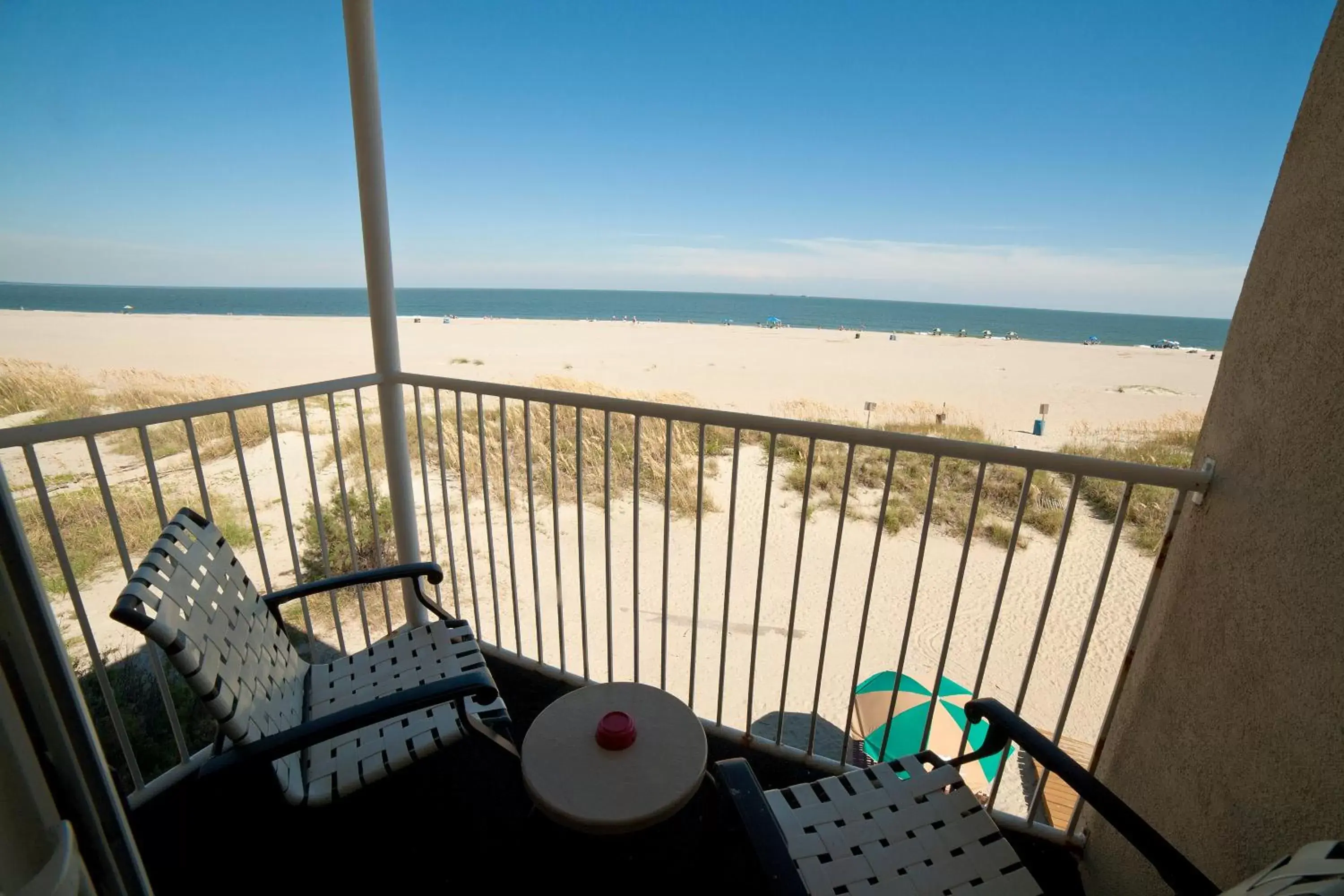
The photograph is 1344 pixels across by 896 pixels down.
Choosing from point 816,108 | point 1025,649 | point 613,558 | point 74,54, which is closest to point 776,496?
point 613,558

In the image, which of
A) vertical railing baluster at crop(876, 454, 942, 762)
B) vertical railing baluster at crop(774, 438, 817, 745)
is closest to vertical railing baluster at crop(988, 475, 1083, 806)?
vertical railing baluster at crop(876, 454, 942, 762)

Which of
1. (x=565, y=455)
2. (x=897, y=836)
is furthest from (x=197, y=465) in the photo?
(x=565, y=455)

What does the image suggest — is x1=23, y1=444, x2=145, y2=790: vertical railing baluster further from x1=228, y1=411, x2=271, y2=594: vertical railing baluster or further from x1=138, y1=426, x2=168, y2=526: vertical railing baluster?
x1=228, y1=411, x2=271, y2=594: vertical railing baluster

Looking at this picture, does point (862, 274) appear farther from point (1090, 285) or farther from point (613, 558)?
point (613, 558)

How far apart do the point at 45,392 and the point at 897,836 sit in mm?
14047

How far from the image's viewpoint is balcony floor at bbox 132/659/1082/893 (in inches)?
64.1

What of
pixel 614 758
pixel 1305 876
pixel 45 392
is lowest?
pixel 45 392

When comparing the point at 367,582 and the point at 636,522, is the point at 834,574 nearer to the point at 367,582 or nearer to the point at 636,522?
the point at 636,522

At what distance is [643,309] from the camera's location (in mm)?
50844

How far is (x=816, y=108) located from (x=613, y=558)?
17091 mm

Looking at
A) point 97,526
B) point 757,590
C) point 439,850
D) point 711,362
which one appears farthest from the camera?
point 711,362

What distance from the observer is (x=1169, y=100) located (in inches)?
655

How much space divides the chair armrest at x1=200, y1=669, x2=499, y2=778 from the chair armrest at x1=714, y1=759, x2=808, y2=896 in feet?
1.99

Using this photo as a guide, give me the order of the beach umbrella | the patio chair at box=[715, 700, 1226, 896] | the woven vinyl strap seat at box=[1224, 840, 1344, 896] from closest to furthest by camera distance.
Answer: the woven vinyl strap seat at box=[1224, 840, 1344, 896]
the patio chair at box=[715, 700, 1226, 896]
the beach umbrella
